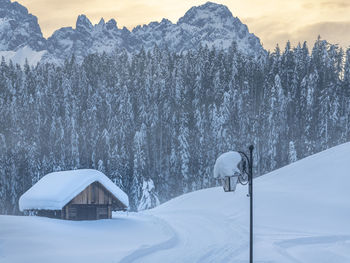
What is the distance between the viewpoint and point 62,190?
37.7m

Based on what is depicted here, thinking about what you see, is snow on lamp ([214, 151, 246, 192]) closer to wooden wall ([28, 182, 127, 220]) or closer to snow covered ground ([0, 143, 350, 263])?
snow covered ground ([0, 143, 350, 263])

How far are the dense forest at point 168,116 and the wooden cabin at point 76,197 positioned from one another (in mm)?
37012

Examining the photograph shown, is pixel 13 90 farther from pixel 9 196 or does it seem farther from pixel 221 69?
pixel 221 69

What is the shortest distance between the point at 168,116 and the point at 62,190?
54.1 meters

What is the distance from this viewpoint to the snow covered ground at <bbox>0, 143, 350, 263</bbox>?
26953mm

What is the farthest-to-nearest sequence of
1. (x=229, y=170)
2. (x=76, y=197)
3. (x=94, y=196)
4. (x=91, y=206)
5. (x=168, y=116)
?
(x=168, y=116) → (x=91, y=206) → (x=94, y=196) → (x=76, y=197) → (x=229, y=170)

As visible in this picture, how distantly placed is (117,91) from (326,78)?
115 ft

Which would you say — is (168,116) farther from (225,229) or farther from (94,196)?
(225,229)

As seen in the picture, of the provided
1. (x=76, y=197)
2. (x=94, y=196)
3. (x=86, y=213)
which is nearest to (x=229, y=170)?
(x=76, y=197)

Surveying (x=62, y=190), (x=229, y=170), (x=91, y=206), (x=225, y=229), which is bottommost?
(x=225, y=229)

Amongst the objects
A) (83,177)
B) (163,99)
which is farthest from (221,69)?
(83,177)

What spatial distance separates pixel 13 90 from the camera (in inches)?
3703

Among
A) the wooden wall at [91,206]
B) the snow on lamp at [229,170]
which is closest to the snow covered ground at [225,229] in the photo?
the wooden wall at [91,206]

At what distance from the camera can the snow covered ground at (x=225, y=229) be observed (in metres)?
27.0
